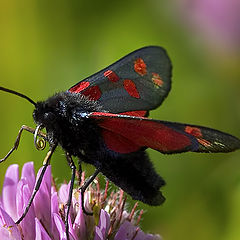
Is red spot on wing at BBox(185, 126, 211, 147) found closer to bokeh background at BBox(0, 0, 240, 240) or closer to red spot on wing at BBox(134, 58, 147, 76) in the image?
red spot on wing at BBox(134, 58, 147, 76)

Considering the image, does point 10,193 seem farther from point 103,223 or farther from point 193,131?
point 193,131

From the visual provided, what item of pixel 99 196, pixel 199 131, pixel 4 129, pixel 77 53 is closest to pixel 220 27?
pixel 77 53

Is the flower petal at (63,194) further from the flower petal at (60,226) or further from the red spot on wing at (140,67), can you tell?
the red spot on wing at (140,67)

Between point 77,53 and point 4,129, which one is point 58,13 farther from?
point 4,129

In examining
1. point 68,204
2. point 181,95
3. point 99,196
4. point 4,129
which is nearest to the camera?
point 68,204

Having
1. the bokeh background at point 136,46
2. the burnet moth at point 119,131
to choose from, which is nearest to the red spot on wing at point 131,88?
the burnet moth at point 119,131

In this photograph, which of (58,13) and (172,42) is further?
(172,42)
